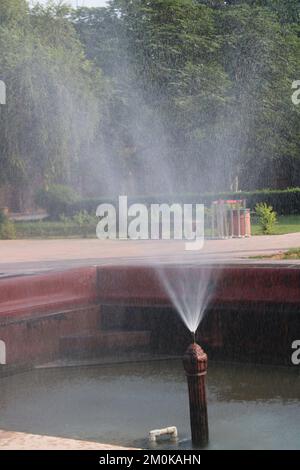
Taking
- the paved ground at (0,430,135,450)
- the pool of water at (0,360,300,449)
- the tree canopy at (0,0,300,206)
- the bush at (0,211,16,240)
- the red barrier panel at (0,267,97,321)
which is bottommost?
the pool of water at (0,360,300,449)

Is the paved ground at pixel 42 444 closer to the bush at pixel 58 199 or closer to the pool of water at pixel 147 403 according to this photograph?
the pool of water at pixel 147 403

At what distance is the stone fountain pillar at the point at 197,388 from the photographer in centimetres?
679

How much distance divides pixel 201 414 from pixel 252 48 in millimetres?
35871

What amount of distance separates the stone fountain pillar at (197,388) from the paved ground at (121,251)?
9347 millimetres

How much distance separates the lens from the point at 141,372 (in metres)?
10.3

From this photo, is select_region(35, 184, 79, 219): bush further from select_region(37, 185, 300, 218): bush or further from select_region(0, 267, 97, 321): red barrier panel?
select_region(0, 267, 97, 321): red barrier panel

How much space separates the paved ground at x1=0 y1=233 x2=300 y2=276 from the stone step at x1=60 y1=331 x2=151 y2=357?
5.06 metres

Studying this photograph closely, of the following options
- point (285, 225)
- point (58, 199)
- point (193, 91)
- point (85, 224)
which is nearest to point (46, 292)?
point (85, 224)

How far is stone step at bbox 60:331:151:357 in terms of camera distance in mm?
11109

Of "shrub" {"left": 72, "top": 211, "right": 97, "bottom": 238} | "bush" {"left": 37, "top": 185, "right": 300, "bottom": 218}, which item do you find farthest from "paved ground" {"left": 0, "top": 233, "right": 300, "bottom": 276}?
"bush" {"left": 37, "top": 185, "right": 300, "bottom": 218}

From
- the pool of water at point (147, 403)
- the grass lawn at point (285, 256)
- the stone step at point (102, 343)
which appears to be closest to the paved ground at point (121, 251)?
the grass lawn at point (285, 256)

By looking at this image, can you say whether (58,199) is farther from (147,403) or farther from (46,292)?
(147,403)

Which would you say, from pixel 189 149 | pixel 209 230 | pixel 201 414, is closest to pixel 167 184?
pixel 189 149

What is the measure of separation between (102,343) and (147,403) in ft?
8.47
